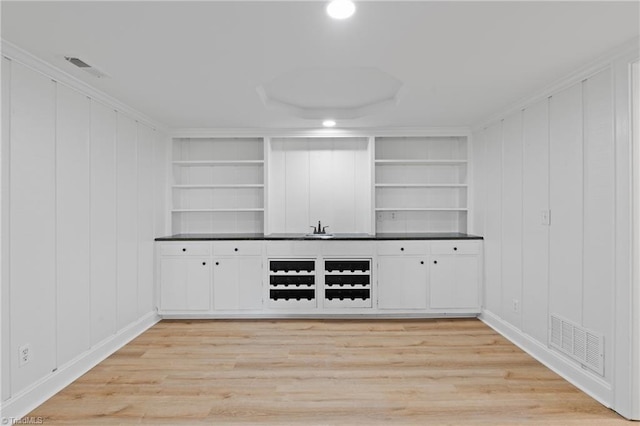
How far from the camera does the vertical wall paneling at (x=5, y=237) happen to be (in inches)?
81.8

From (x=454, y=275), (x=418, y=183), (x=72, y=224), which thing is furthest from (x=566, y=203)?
(x=72, y=224)

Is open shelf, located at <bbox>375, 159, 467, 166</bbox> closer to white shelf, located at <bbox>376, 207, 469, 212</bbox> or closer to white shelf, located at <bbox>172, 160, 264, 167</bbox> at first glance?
white shelf, located at <bbox>376, 207, 469, 212</bbox>

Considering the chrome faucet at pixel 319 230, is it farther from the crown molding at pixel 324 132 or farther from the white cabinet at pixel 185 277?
the white cabinet at pixel 185 277

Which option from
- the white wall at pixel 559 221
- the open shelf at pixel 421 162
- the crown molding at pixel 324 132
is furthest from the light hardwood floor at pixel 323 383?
the crown molding at pixel 324 132

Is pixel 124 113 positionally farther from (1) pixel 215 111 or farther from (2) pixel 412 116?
(2) pixel 412 116

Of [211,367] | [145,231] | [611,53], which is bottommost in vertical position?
[211,367]

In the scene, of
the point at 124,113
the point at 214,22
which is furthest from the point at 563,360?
the point at 124,113

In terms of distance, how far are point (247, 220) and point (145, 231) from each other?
4.28 ft

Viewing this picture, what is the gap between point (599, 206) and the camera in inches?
94.3

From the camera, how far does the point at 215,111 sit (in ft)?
11.9

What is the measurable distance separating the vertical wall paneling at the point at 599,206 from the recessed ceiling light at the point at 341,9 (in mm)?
1905

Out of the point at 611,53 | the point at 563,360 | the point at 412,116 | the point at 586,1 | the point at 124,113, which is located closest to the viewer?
the point at 586,1

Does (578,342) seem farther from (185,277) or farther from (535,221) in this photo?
(185,277)

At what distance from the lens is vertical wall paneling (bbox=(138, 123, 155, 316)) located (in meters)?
3.76
